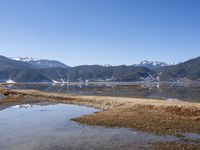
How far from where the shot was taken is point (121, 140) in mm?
28578

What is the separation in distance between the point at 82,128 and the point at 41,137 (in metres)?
6.10

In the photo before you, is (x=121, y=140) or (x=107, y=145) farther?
(x=121, y=140)

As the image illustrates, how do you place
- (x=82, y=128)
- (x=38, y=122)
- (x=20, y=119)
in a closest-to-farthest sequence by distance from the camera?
(x=82, y=128) → (x=38, y=122) → (x=20, y=119)

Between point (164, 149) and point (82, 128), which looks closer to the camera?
point (164, 149)

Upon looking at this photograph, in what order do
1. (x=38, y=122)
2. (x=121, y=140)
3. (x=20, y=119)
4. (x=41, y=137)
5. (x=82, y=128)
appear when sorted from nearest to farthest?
(x=121, y=140)
(x=41, y=137)
(x=82, y=128)
(x=38, y=122)
(x=20, y=119)

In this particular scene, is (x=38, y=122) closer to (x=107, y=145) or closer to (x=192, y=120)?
(x=107, y=145)

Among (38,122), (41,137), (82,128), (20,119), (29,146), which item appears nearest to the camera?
(29,146)

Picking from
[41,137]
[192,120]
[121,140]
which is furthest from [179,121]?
[41,137]

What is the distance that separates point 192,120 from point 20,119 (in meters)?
24.4

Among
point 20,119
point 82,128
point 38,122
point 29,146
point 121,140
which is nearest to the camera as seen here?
point 29,146

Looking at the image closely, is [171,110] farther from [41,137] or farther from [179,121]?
[41,137]

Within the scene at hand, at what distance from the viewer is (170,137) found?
2902 cm

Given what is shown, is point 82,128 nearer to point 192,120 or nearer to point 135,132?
point 135,132

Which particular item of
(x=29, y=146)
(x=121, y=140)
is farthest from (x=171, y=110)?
(x=29, y=146)
